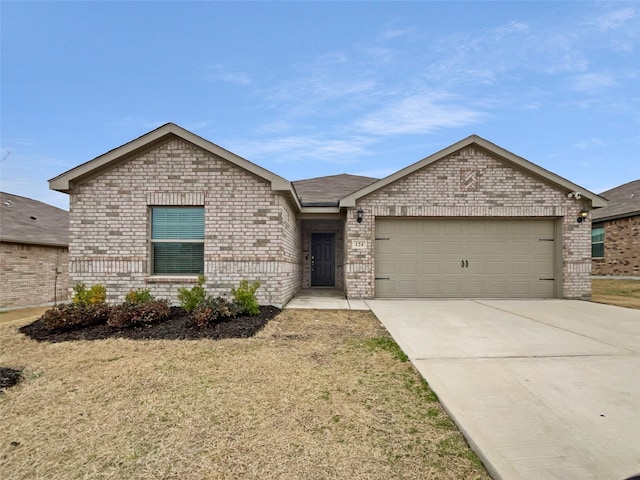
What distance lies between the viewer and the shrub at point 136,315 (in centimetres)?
627

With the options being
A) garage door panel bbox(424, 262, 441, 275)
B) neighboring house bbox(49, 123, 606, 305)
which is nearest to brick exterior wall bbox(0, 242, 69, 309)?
neighboring house bbox(49, 123, 606, 305)

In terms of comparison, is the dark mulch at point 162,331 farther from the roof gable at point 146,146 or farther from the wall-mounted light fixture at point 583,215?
the wall-mounted light fixture at point 583,215

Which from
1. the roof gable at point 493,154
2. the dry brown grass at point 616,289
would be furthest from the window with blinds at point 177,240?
the dry brown grass at point 616,289

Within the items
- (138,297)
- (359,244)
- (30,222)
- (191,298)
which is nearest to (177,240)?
(138,297)

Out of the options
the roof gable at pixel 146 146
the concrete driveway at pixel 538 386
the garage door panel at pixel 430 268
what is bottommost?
the concrete driveway at pixel 538 386

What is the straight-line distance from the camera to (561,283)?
10391 millimetres

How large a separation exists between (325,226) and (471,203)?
19.4 feet

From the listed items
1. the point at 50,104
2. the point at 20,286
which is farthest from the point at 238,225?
the point at 20,286

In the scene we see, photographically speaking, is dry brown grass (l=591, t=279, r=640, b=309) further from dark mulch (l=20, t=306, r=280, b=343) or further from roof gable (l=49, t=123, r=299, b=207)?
dark mulch (l=20, t=306, r=280, b=343)

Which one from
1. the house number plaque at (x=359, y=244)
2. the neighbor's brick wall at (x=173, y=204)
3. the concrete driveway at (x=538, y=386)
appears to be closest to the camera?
the concrete driveway at (x=538, y=386)

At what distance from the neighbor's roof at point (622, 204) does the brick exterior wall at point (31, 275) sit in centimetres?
2635

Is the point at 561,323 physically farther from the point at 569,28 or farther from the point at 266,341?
the point at 569,28

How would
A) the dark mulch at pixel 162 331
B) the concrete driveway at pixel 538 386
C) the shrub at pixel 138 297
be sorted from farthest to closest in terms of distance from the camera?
1. the shrub at pixel 138 297
2. the dark mulch at pixel 162 331
3. the concrete driveway at pixel 538 386

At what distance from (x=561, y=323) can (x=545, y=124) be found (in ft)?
28.8
